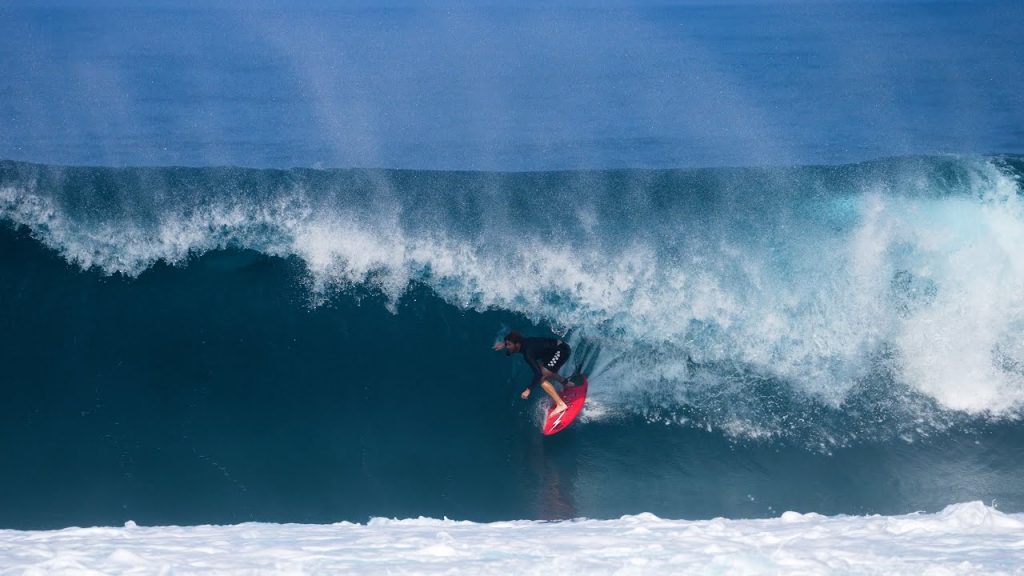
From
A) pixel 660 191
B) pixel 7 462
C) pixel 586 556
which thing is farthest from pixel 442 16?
pixel 586 556

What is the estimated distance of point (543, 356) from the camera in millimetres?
8688

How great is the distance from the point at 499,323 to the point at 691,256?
2172 mm

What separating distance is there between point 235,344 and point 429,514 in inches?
132

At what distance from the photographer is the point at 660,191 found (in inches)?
491

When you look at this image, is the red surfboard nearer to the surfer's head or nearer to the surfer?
the surfer

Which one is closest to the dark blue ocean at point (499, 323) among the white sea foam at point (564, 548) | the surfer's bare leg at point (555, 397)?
the surfer's bare leg at point (555, 397)

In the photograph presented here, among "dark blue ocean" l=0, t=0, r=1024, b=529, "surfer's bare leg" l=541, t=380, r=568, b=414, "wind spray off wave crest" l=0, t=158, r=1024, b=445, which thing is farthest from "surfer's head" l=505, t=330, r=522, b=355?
"wind spray off wave crest" l=0, t=158, r=1024, b=445

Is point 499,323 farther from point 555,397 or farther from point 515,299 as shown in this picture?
point 555,397

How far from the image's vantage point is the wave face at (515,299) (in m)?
9.18

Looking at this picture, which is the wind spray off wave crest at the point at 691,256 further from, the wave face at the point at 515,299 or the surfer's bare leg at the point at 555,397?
the surfer's bare leg at the point at 555,397

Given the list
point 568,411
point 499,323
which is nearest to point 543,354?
point 568,411

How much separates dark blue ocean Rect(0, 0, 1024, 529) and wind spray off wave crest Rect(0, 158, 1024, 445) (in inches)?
1.3

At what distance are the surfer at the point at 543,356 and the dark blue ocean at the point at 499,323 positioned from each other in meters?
0.44

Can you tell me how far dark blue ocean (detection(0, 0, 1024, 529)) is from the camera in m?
8.34
